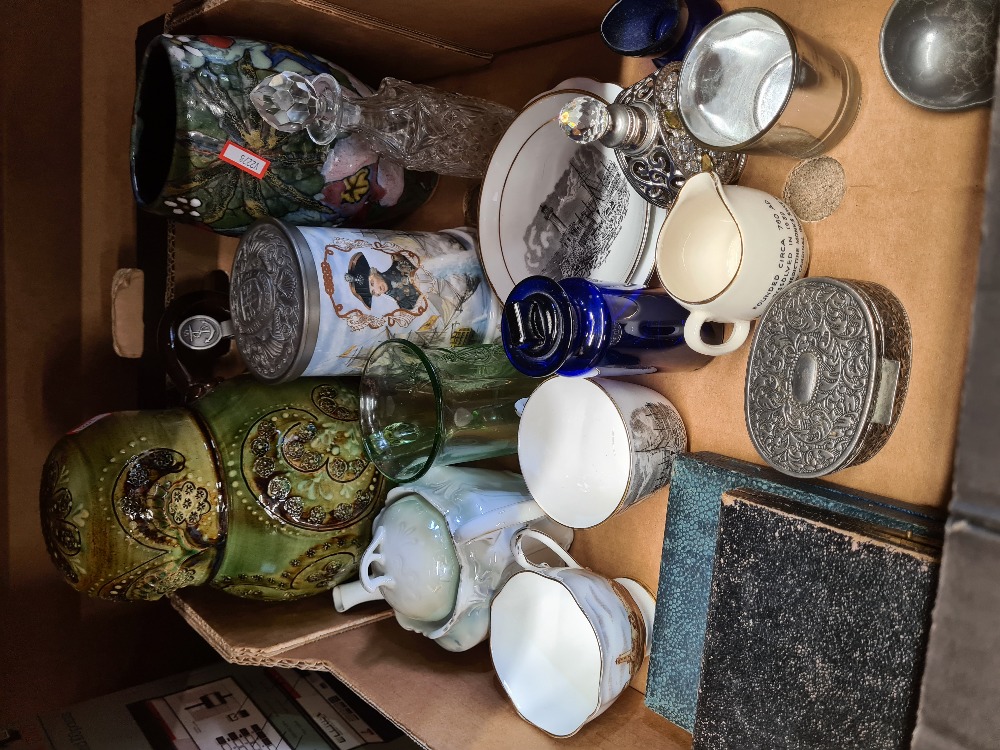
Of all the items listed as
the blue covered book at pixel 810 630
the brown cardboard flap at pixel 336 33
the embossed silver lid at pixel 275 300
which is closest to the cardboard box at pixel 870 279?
the blue covered book at pixel 810 630

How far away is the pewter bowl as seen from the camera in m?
0.68

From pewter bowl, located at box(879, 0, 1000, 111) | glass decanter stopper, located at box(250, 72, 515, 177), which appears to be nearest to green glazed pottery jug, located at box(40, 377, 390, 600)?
glass decanter stopper, located at box(250, 72, 515, 177)

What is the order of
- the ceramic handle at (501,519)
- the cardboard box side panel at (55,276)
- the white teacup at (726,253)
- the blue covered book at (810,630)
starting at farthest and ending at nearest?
the cardboard box side panel at (55,276) < the ceramic handle at (501,519) < the white teacup at (726,253) < the blue covered book at (810,630)

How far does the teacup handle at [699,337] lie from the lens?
2.80 feet

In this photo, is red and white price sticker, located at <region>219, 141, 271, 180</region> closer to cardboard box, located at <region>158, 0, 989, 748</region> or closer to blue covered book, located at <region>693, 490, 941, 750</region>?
cardboard box, located at <region>158, 0, 989, 748</region>

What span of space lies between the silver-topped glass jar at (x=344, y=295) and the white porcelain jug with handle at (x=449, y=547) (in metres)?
0.23

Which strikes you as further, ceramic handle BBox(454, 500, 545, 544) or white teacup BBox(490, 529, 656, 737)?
ceramic handle BBox(454, 500, 545, 544)

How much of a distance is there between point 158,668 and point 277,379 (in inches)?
42.1

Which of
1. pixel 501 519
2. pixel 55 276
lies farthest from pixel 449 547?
pixel 55 276

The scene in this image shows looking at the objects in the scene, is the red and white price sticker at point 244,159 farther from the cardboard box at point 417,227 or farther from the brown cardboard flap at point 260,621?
the brown cardboard flap at point 260,621

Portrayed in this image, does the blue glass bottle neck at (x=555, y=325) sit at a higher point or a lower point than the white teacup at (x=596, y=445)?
higher

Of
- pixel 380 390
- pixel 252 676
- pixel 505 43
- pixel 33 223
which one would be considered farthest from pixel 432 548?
pixel 33 223

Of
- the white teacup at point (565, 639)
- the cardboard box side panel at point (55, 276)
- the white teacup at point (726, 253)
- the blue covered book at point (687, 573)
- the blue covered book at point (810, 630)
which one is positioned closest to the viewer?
the blue covered book at point (810, 630)

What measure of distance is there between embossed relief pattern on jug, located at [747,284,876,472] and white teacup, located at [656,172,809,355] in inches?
1.5
